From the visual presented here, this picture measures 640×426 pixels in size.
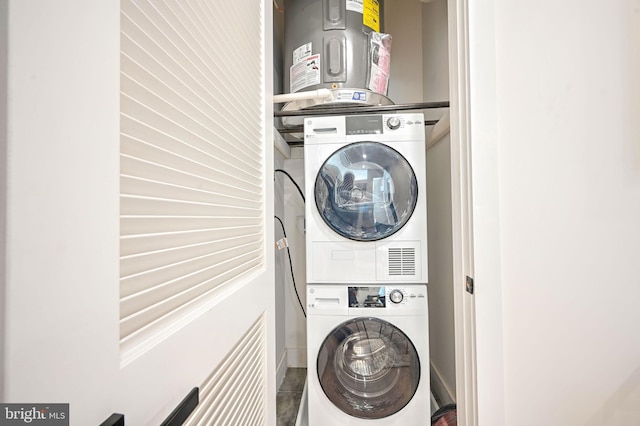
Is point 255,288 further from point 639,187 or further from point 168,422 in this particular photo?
point 639,187

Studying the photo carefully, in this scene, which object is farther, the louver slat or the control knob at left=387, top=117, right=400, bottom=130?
the control knob at left=387, top=117, right=400, bottom=130

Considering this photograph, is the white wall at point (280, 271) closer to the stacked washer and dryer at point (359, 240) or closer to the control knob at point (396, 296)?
the stacked washer and dryer at point (359, 240)

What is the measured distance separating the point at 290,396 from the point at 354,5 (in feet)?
7.32

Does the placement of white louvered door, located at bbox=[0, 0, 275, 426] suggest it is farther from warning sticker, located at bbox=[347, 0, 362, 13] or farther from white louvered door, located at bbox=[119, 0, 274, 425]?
warning sticker, located at bbox=[347, 0, 362, 13]

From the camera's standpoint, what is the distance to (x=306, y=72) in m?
1.31

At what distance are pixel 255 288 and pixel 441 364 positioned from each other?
4.60ft

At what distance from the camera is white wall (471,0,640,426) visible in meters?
0.78

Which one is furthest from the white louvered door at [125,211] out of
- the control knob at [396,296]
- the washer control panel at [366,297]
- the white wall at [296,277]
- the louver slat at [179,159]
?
the white wall at [296,277]

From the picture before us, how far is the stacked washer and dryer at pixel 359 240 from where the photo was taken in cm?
121

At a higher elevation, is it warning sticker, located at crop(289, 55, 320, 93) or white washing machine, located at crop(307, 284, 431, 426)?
warning sticker, located at crop(289, 55, 320, 93)
